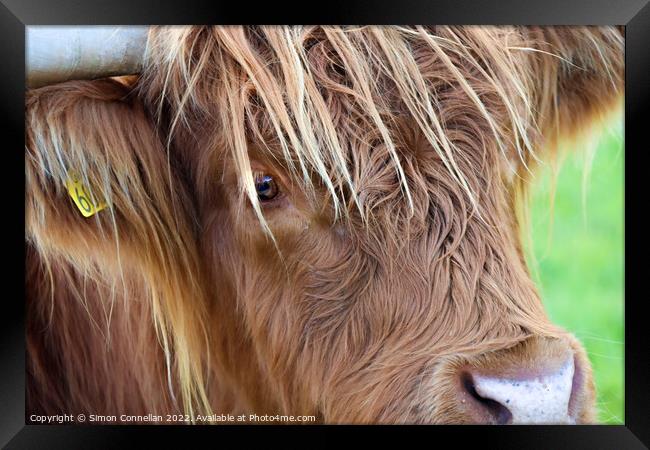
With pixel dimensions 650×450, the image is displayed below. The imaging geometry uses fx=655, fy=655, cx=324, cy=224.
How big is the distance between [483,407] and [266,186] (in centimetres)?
71

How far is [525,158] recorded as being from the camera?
1859 millimetres

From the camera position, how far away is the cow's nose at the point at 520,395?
Answer: 1.40 meters

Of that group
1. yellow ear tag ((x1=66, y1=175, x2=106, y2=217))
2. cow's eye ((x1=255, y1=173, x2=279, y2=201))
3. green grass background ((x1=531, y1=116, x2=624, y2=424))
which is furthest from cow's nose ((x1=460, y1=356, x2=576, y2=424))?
yellow ear tag ((x1=66, y1=175, x2=106, y2=217))

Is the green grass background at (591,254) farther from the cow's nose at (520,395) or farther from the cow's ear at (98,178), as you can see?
the cow's ear at (98,178)

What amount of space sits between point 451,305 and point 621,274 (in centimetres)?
56

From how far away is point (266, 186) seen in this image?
158cm

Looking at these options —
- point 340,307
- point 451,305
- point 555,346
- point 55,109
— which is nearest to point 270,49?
point 55,109

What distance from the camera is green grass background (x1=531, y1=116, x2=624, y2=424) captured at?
1755 millimetres

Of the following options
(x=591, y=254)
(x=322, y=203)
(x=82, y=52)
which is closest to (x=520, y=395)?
(x=322, y=203)
